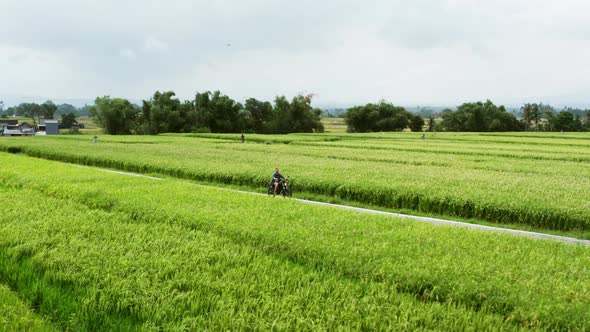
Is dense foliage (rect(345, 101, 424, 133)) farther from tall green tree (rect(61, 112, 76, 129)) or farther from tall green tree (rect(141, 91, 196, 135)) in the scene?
tall green tree (rect(61, 112, 76, 129))

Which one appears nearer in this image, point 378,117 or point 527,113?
point 378,117

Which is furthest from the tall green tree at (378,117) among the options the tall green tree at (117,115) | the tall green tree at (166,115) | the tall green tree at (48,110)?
the tall green tree at (48,110)

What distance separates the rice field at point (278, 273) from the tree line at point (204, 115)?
73.2 m

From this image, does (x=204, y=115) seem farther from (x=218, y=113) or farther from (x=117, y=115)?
(x=117, y=115)

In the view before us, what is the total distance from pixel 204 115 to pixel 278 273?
3213 inches

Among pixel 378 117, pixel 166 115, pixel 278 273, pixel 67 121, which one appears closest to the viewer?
pixel 278 273

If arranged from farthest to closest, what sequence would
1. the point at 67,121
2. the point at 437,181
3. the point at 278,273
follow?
the point at 67,121 < the point at 437,181 < the point at 278,273

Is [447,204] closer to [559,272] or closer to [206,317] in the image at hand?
[559,272]

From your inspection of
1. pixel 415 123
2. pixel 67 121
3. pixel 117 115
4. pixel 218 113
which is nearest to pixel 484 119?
pixel 415 123

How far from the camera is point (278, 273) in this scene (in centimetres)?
790

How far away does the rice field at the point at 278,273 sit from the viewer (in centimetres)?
632

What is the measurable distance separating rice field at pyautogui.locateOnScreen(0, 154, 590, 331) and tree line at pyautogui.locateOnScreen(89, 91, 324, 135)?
73.2m

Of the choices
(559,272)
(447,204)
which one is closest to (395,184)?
(447,204)

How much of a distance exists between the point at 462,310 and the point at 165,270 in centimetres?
482
